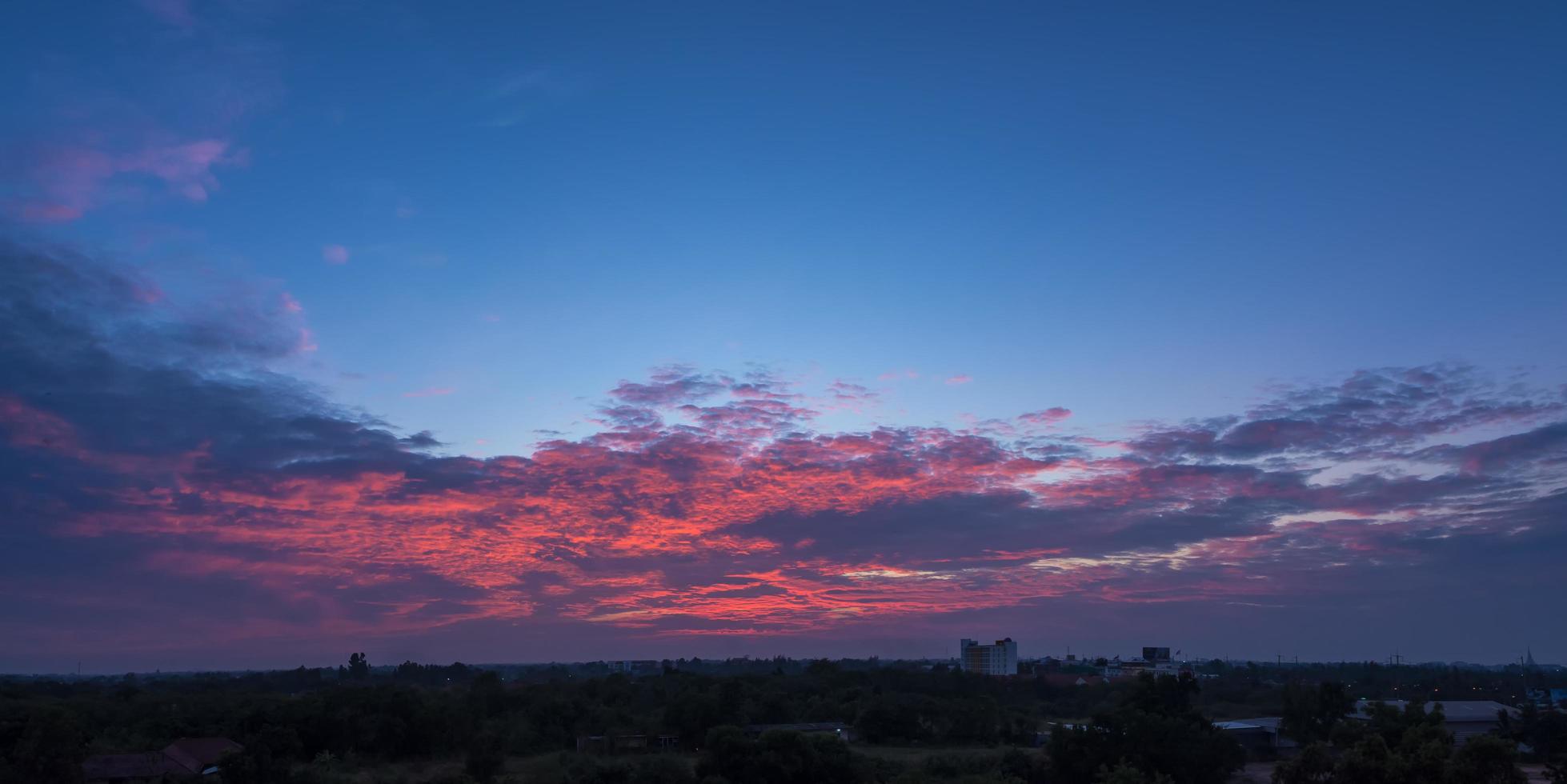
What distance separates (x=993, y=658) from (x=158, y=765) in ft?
392

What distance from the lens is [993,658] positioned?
146 meters

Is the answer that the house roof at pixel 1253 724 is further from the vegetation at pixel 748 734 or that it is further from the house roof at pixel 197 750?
the house roof at pixel 197 750

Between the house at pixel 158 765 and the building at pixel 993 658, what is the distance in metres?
113

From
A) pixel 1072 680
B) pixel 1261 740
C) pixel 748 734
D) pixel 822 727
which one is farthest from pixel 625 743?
pixel 1072 680

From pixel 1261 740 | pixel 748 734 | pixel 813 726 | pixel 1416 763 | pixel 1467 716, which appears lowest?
pixel 1261 740

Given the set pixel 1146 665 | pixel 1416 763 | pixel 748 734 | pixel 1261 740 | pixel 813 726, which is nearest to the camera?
pixel 1416 763

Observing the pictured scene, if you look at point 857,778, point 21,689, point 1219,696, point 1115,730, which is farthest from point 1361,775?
point 21,689

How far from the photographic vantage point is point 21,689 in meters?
69.1

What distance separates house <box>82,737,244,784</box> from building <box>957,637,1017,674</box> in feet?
372

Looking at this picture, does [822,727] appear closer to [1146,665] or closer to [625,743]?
[625,743]

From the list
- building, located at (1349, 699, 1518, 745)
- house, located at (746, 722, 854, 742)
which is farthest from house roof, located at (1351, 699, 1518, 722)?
house, located at (746, 722, 854, 742)

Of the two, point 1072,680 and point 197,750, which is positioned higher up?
point 197,750

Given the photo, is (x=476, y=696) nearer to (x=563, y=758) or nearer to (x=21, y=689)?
(x=563, y=758)

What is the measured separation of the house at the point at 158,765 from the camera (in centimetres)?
3841
